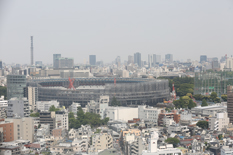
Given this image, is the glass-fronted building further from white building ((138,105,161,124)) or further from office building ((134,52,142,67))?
office building ((134,52,142,67))

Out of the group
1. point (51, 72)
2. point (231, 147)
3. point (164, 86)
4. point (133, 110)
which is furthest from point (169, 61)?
point (231, 147)

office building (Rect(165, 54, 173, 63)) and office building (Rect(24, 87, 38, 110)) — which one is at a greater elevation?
office building (Rect(165, 54, 173, 63))

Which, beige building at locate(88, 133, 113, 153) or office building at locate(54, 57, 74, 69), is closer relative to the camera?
beige building at locate(88, 133, 113, 153)

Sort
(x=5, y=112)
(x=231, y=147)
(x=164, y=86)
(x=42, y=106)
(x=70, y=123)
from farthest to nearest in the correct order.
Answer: (x=164, y=86), (x=42, y=106), (x=5, y=112), (x=70, y=123), (x=231, y=147)

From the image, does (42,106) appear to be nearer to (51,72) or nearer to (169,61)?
(51,72)

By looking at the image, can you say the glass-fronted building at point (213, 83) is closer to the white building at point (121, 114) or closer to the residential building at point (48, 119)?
the white building at point (121, 114)

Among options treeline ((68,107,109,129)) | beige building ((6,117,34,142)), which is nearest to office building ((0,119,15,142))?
beige building ((6,117,34,142))

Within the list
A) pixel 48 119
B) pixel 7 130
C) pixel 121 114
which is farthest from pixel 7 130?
pixel 121 114
